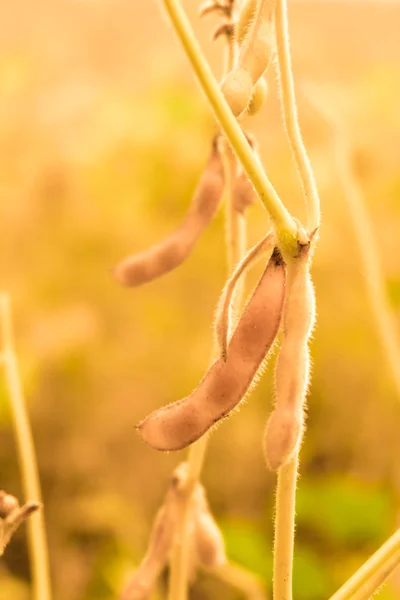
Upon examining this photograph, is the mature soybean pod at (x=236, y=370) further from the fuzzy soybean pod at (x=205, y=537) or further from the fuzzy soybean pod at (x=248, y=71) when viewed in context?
the fuzzy soybean pod at (x=205, y=537)

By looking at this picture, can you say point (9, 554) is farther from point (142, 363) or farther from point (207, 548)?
point (207, 548)

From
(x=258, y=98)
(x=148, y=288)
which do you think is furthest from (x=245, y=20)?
(x=148, y=288)

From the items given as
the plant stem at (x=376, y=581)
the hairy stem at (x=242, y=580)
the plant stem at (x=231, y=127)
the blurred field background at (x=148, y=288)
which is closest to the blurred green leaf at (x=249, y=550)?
the blurred field background at (x=148, y=288)

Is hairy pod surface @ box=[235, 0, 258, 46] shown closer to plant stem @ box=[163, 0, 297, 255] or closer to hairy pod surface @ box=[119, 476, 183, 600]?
plant stem @ box=[163, 0, 297, 255]

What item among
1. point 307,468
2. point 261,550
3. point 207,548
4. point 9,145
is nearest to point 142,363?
point 307,468

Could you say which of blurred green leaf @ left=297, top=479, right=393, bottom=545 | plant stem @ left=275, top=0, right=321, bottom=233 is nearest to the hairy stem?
blurred green leaf @ left=297, top=479, right=393, bottom=545
